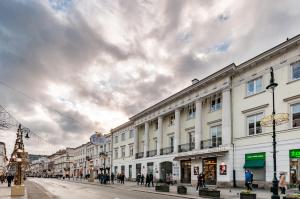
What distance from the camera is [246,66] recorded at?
122ft

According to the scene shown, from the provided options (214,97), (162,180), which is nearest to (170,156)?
(162,180)

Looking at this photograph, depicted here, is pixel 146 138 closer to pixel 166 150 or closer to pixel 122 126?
pixel 166 150

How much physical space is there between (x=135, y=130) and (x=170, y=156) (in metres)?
17.4

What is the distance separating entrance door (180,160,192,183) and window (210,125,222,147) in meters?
5.84

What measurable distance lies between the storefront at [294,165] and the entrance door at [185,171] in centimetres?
1738

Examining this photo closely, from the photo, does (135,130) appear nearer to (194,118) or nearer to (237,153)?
(194,118)

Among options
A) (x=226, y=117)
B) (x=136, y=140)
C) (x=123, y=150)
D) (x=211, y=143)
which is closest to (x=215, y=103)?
(x=226, y=117)

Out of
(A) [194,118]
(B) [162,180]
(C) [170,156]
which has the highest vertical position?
(A) [194,118]

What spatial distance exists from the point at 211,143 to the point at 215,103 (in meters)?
4.47

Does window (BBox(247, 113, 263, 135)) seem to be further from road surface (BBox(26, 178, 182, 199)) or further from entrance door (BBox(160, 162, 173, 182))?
entrance door (BBox(160, 162, 173, 182))

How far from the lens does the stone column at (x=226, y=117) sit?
128ft

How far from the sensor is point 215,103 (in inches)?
1693

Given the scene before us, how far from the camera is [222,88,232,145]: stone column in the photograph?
38.9 meters

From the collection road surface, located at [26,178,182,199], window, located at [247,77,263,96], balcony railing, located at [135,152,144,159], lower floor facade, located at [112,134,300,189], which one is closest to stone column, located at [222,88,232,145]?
lower floor facade, located at [112,134,300,189]
